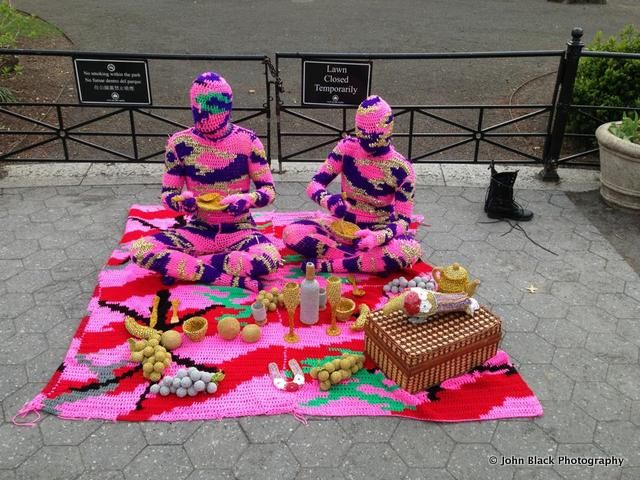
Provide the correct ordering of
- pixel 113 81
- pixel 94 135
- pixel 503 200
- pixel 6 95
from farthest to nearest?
pixel 6 95 < pixel 94 135 < pixel 113 81 < pixel 503 200

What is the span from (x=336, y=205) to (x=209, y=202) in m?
1.01

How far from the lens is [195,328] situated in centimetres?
425

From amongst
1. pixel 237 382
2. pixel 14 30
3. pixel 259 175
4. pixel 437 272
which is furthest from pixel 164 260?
pixel 14 30

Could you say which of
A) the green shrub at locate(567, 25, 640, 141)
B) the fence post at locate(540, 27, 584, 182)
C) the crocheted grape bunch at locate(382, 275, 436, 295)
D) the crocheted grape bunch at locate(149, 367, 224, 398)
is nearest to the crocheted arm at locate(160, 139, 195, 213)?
the crocheted grape bunch at locate(149, 367, 224, 398)

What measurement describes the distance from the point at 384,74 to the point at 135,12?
7.73 metres

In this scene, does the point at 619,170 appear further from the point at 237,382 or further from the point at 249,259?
the point at 237,382

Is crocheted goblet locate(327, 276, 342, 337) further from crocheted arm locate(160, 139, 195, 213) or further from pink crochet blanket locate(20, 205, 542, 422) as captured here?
crocheted arm locate(160, 139, 195, 213)

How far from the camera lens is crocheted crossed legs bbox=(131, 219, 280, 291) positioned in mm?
4723

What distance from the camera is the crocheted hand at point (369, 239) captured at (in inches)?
187

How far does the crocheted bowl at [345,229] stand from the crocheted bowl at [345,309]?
55 centimetres

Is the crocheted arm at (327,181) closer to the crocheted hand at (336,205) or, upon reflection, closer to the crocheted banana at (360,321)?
the crocheted hand at (336,205)

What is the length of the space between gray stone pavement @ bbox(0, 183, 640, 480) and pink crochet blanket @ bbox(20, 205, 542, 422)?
9 cm

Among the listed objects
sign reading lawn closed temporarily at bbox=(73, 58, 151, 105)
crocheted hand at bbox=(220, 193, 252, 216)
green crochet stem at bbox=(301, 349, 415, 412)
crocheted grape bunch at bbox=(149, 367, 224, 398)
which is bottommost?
green crochet stem at bbox=(301, 349, 415, 412)

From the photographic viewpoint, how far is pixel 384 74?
1123cm
